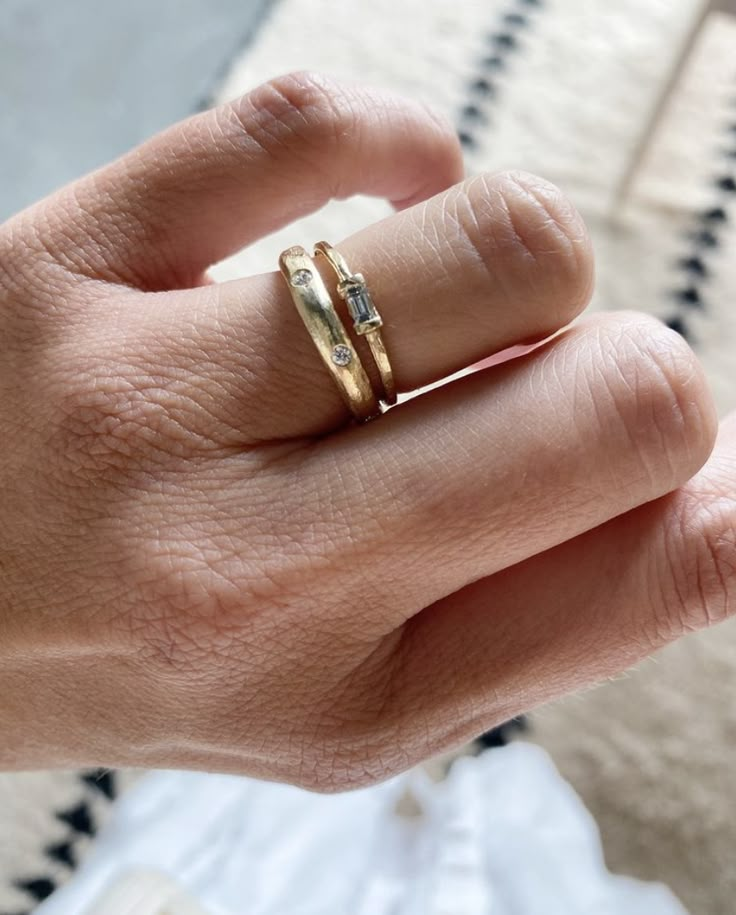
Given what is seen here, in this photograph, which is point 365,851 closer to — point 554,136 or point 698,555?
→ point 698,555

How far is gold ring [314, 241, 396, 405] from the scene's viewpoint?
53 cm

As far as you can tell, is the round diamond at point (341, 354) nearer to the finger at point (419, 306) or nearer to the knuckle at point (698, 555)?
the finger at point (419, 306)

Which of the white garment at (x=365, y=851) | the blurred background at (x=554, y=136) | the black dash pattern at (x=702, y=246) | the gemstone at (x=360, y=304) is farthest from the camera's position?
the black dash pattern at (x=702, y=246)

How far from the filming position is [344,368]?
0.53 metres

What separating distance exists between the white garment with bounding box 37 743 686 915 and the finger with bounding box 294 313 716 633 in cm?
50

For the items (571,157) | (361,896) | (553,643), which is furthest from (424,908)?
(571,157)

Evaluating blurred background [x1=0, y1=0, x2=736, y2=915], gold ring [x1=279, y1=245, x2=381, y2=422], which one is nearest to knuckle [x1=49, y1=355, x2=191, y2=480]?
gold ring [x1=279, y1=245, x2=381, y2=422]

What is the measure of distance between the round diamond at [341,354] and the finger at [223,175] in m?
0.17

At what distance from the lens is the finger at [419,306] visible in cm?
54

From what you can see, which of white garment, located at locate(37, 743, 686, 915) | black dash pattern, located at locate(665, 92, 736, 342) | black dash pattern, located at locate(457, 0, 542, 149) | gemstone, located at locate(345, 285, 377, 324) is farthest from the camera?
black dash pattern, located at locate(457, 0, 542, 149)

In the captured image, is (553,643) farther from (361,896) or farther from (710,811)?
(710,811)

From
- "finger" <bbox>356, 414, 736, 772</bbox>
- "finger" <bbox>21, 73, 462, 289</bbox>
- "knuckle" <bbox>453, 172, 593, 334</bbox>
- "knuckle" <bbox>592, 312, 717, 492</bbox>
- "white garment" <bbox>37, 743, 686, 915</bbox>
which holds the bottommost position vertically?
"white garment" <bbox>37, 743, 686, 915</bbox>

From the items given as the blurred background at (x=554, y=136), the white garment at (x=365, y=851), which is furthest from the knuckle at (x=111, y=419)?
the blurred background at (x=554, y=136)

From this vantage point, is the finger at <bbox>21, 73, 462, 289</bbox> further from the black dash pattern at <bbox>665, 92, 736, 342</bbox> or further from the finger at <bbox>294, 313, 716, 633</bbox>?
the black dash pattern at <bbox>665, 92, 736, 342</bbox>
